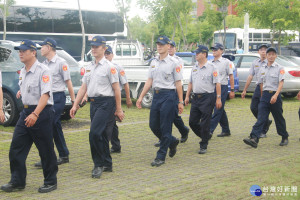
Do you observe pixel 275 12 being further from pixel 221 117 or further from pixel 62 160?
pixel 62 160

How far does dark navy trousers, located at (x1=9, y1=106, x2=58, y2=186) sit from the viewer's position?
590 centimetres

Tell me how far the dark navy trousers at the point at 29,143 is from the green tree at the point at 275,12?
18390mm

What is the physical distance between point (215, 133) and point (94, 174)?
14.3 feet

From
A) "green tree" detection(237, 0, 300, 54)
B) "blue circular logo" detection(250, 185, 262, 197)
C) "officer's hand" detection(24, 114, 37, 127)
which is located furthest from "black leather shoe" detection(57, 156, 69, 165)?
"green tree" detection(237, 0, 300, 54)

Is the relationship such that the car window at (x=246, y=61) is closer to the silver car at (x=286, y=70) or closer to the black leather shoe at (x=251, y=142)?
the silver car at (x=286, y=70)

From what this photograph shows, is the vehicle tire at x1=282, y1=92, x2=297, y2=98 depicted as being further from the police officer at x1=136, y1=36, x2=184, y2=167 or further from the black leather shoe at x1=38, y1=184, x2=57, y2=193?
the black leather shoe at x1=38, y1=184, x2=57, y2=193

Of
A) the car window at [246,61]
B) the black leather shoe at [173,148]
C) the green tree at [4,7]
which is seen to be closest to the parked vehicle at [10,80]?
the black leather shoe at [173,148]

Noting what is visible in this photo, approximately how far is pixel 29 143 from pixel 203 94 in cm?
337

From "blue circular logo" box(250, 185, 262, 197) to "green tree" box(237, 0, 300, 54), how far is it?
17.7 meters

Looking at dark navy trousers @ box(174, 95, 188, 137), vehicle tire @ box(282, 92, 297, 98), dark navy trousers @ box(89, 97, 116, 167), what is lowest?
vehicle tire @ box(282, 92, 297, 98)

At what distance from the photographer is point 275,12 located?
2328 cm

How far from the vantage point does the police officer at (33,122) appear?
19.1 ft

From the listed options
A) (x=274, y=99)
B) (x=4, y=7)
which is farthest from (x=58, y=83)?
(x=4, y=7)

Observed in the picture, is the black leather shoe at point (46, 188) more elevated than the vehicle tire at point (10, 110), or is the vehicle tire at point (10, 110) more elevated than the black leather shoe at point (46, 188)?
the vehicle tire at point (10, 110)
